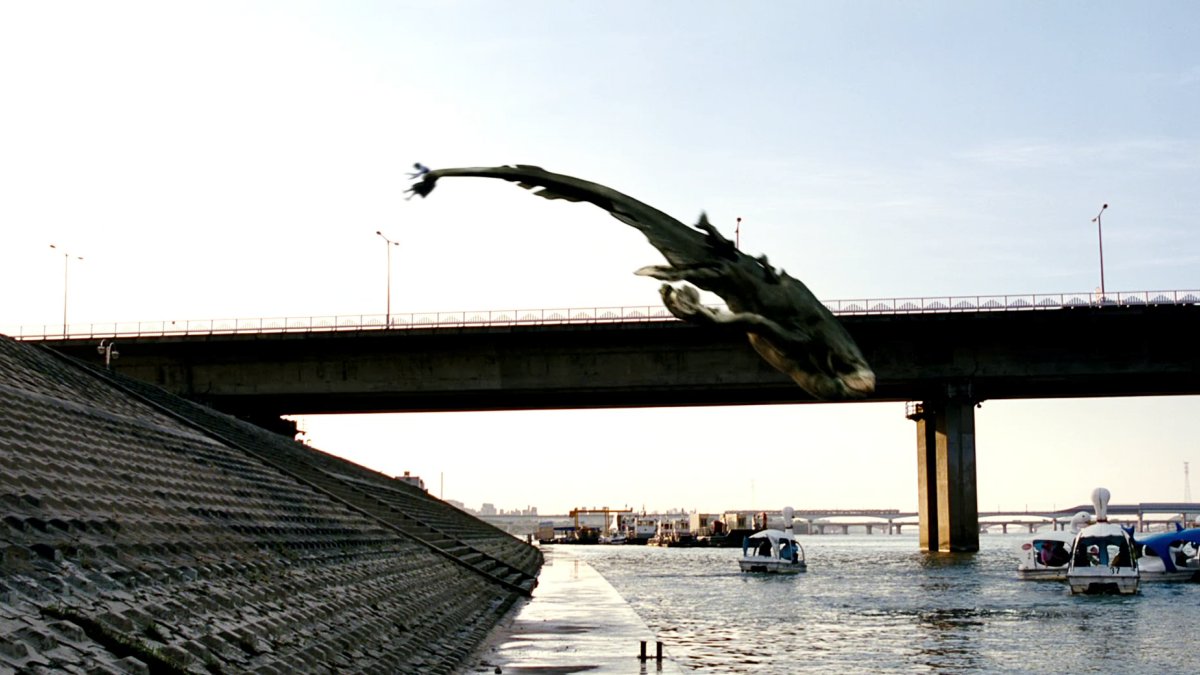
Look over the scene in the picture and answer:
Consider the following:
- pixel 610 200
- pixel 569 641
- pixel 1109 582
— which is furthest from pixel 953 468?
pixel 610 200

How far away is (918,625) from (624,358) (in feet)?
118

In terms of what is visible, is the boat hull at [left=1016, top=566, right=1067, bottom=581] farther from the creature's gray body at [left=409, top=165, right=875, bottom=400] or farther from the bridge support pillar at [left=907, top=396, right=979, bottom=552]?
the creature's gray body at [left=409, top=165, right=875, bottom=400]

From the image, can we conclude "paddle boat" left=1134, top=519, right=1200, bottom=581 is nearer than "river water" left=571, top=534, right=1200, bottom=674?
No

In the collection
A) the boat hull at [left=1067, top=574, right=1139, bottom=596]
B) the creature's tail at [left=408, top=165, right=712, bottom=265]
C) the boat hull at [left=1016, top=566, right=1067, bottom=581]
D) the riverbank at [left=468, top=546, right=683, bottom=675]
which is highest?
the creature's tail at [left=408, top=165, right=712, bottom=265]

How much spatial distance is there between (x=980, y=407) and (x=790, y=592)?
30.9 meters

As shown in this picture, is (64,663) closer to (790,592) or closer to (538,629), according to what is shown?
(538,629)

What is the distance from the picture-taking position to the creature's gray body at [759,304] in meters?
11.4

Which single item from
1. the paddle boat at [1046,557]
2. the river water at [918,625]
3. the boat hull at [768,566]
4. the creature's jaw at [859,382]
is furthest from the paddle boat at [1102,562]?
the creature's jaw at [859,382]

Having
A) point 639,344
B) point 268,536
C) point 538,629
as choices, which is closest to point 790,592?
point 639,344

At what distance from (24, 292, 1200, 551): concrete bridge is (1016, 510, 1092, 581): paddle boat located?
10258 mm

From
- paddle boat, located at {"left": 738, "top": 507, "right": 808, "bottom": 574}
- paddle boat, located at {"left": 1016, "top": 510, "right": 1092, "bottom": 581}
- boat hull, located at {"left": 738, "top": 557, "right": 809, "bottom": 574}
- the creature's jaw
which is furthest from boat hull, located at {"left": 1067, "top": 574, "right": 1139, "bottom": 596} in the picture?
the creature's jaw

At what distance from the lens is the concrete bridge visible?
229 ft

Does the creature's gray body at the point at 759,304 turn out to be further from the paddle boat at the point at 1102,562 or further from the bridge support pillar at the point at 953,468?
the bridge support pillar at the point at 953,468

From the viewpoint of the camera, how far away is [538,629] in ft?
90.7
